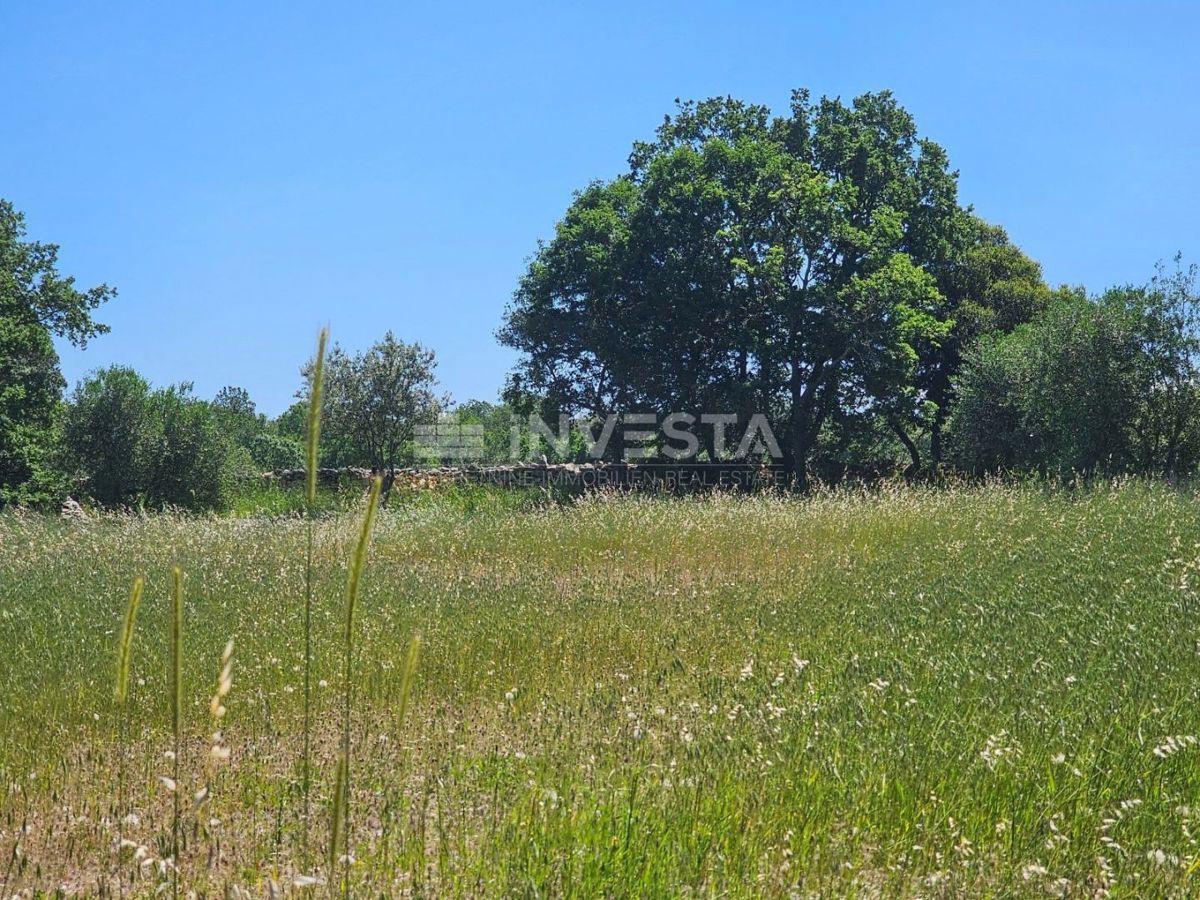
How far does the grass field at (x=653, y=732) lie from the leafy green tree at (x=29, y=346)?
14.3m

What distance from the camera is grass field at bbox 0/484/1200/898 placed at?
125 inches

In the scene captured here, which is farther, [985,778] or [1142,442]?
[1142,442]

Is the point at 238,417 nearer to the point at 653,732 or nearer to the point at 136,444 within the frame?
the point at 136,444

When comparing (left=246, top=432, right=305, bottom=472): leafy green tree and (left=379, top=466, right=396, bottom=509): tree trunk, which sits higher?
(left=246, top=432, right=305, bottom=472): leafy green tree

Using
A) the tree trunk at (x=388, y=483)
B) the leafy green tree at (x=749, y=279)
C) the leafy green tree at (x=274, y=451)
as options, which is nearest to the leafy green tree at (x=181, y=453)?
the tree trunk at (x=388, y=483)

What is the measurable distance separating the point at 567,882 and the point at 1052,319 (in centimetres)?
2060

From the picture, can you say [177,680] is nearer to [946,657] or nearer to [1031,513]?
[946,657]

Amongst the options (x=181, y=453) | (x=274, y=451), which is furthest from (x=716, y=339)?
(x=274, y=451)

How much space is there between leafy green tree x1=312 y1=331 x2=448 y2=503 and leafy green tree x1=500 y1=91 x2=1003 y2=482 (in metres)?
3.07

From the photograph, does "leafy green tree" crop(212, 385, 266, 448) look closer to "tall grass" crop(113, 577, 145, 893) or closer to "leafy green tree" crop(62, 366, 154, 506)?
"leafy green tree" crop(62, 366, 154, 506)

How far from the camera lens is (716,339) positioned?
24.1 m

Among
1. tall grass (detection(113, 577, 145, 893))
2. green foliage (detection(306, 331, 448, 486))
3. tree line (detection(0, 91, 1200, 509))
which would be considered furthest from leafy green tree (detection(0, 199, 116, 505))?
tall grass (detection(113, 577, 145, 893))

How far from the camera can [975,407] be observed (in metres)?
23.2

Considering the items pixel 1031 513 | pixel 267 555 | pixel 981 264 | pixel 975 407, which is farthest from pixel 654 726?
pixel 981 264
